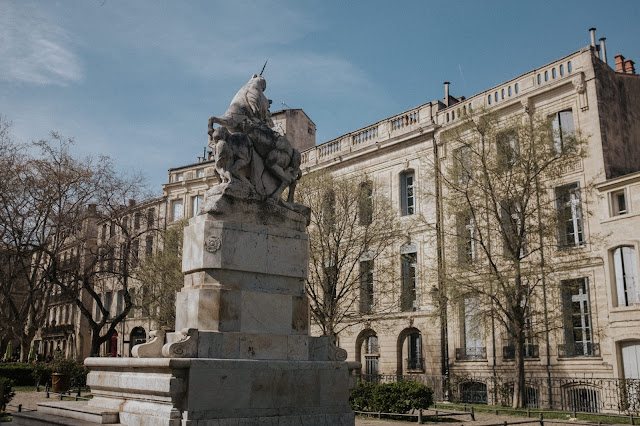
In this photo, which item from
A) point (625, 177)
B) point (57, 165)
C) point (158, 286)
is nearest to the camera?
point (625, 177)

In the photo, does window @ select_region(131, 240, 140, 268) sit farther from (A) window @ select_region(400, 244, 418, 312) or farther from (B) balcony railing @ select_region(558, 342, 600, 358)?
(B) balcony railing @ select_region(558, 342, 600, 358)

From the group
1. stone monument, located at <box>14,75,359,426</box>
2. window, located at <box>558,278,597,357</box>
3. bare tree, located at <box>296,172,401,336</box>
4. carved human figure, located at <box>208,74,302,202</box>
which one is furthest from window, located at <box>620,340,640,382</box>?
carved human figure, located at <box>208,74,302,202</box>

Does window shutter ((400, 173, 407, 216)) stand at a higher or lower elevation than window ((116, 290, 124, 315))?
higher

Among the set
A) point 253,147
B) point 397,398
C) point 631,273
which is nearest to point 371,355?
point 631,273

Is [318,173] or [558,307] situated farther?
[318,173]

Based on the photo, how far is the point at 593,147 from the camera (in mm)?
23844

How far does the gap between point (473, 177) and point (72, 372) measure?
680 inches

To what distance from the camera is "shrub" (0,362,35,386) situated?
2553 cm

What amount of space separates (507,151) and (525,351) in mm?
8343

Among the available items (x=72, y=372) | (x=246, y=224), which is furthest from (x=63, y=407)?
(x=72, y=372)

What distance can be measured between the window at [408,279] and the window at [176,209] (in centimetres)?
2018

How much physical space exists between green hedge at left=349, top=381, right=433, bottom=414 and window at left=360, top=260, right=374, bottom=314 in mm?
12126

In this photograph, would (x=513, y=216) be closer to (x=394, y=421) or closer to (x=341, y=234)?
(x=341, y=234)

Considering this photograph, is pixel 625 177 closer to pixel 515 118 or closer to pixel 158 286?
pixel 515 118
